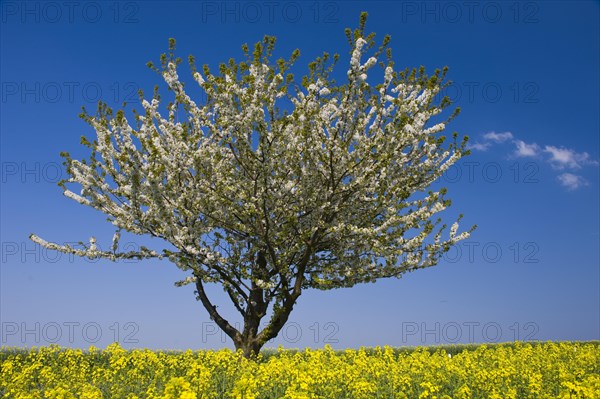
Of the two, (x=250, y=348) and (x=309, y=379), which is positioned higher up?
(x=309, y=379)

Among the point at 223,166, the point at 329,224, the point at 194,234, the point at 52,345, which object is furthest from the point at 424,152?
the point at 52,345

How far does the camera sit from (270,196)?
47.6ft

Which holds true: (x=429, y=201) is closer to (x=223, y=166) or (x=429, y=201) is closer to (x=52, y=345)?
(x=223, y=166)

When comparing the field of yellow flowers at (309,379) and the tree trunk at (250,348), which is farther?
the tree trunk at (250,348)

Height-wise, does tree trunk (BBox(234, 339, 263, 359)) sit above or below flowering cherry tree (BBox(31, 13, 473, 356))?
below

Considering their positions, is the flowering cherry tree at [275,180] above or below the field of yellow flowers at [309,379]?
above

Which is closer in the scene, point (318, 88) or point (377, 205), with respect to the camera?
point (318, 88)

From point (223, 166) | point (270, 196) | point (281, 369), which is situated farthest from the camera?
point (223, 166)

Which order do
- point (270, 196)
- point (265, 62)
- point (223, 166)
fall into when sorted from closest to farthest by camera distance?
point (265, 62), point (270, 196), point (223, 166)

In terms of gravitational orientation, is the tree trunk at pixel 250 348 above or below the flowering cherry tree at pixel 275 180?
below

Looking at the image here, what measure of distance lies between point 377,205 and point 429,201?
8.45 ft

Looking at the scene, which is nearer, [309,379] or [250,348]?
[309,379]

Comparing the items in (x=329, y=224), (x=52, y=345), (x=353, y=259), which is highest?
(x=329, y=224)

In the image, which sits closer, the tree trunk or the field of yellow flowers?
the field of yellow flowers
